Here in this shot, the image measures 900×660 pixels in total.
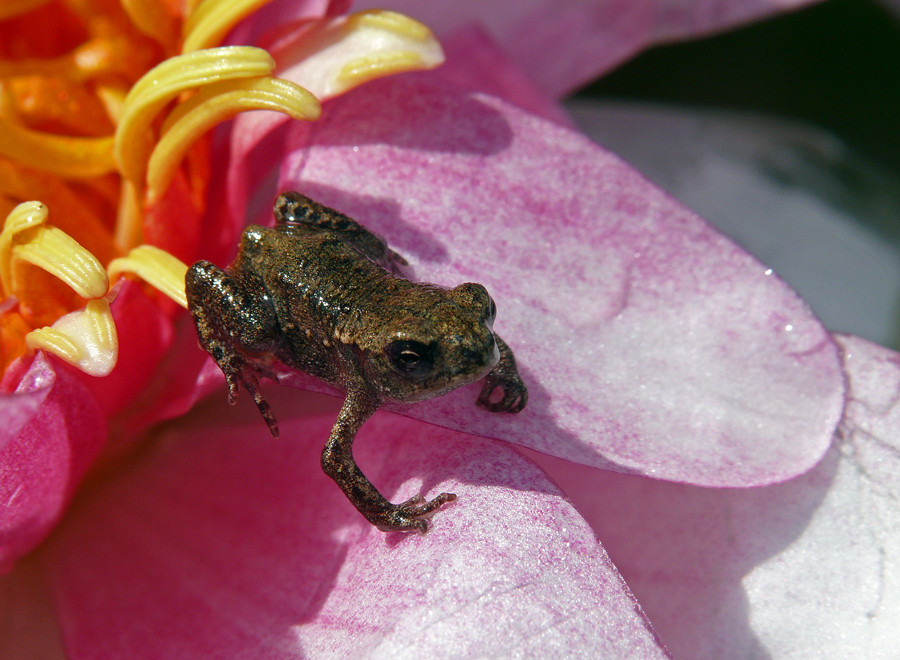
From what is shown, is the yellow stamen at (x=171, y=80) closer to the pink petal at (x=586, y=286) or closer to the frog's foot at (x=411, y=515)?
the pink petal at (x=586, y=286)

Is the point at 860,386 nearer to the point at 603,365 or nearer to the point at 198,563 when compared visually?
the point at 603,365

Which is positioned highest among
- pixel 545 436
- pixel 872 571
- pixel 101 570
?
A: pixel 545 436

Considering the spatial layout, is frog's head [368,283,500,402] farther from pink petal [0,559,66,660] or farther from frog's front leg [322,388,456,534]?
pink petal [0,559,66,660]

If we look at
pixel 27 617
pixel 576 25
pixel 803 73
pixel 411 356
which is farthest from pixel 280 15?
pixel 803 73

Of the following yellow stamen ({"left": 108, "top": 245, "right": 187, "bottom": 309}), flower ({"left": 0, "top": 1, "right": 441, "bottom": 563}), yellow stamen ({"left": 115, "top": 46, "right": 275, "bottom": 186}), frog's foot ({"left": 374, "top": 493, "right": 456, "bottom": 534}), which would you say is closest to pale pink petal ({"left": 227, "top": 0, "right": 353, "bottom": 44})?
flower ({"left": 0, "top": 1, "right": 441, "bottom": 563})

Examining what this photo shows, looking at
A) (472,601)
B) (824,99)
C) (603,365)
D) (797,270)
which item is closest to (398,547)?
(472,601)

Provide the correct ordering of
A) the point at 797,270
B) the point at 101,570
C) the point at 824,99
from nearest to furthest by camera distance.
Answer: the point at 101,570, the point at 797,270, the point at 824,99

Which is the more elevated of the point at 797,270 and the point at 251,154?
the point at 251,154
